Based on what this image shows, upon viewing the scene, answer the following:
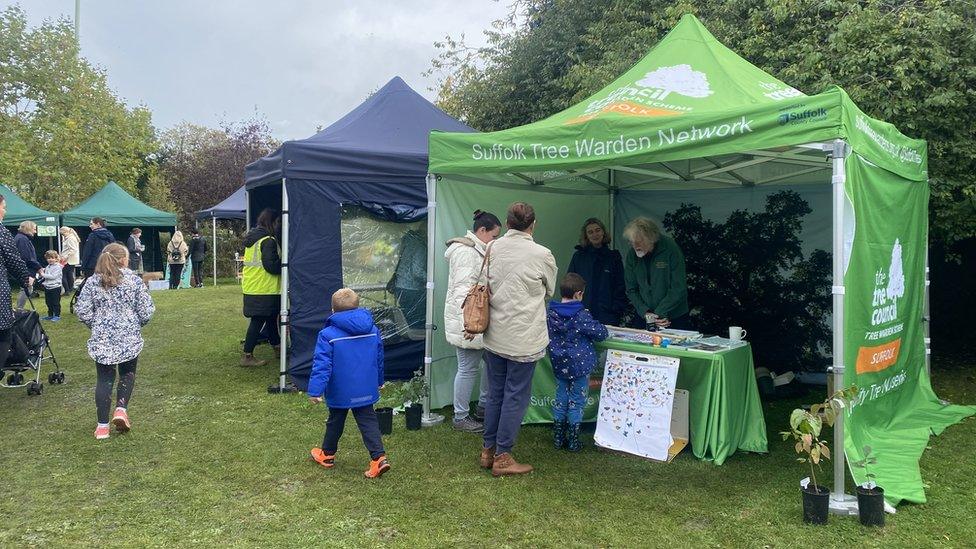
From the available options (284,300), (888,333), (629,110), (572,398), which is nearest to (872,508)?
(888,333)

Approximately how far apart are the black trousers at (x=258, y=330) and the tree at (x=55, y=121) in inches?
544

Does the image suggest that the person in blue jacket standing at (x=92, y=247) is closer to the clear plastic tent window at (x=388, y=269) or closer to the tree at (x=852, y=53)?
the clear plastic tent window at (x=388, y=269)

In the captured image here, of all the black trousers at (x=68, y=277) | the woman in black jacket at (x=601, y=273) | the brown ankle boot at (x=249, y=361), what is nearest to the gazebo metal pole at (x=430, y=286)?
the woman in black jacket at (x=601, y=273)

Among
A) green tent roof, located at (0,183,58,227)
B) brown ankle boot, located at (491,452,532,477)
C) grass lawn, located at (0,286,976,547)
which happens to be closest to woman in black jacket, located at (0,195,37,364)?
grass lawn, located at (0,286,976,547)

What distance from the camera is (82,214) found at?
15867mm

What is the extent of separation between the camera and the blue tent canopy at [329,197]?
593 centimetres

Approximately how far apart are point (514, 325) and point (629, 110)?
153cm

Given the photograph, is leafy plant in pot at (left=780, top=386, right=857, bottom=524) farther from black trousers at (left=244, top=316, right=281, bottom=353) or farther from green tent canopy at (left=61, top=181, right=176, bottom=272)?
green tent canopy at (left=61, top=181, right=176, bottom=272)

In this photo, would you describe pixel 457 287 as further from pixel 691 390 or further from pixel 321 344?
pixel 691 390

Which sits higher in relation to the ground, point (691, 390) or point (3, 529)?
point (691, 390)

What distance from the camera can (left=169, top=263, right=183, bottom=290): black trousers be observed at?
55.3 feet

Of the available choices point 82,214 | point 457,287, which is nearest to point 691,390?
point 457,287

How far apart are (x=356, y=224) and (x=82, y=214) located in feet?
41.4

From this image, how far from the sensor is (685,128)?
3.68 metres
